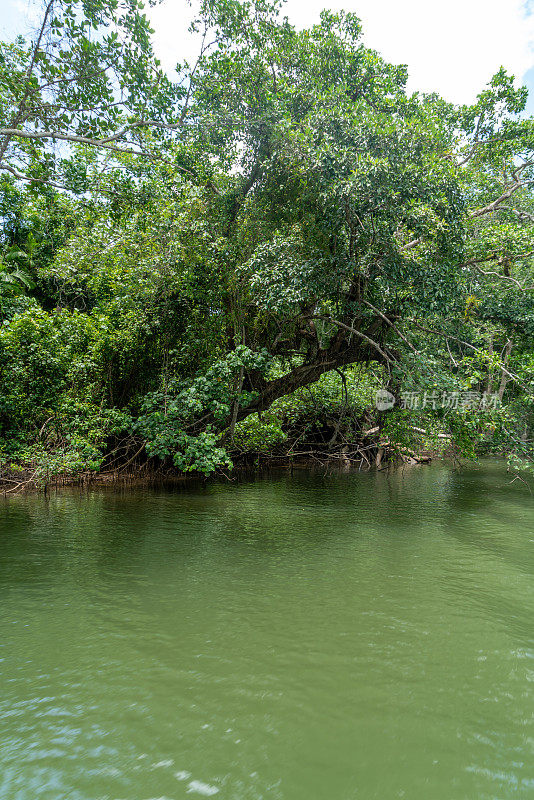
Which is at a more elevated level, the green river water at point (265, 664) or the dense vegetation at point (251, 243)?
the dense vegetation at point (251, 243)

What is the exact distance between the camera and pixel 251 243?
361 inches

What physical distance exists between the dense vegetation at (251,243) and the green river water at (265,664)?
3462mm

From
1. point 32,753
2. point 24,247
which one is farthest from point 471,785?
point 24,247

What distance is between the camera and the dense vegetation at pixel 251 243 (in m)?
7.05

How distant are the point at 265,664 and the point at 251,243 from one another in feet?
25.5

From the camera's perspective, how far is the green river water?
2082mm

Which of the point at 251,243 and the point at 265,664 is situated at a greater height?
the point at 251,243

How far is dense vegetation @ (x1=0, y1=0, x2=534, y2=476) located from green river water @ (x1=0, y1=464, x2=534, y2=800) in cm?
346

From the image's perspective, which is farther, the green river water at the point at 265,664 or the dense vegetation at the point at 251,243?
the dense vegetation at the point at 251,243

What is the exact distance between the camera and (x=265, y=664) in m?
2.98

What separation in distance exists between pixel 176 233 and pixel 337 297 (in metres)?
3.21

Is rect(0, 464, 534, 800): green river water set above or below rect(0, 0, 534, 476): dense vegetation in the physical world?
below

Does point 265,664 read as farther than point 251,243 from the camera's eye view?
No

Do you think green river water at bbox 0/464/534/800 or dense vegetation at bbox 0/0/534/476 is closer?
green river water at bbox 0/464/534/800
